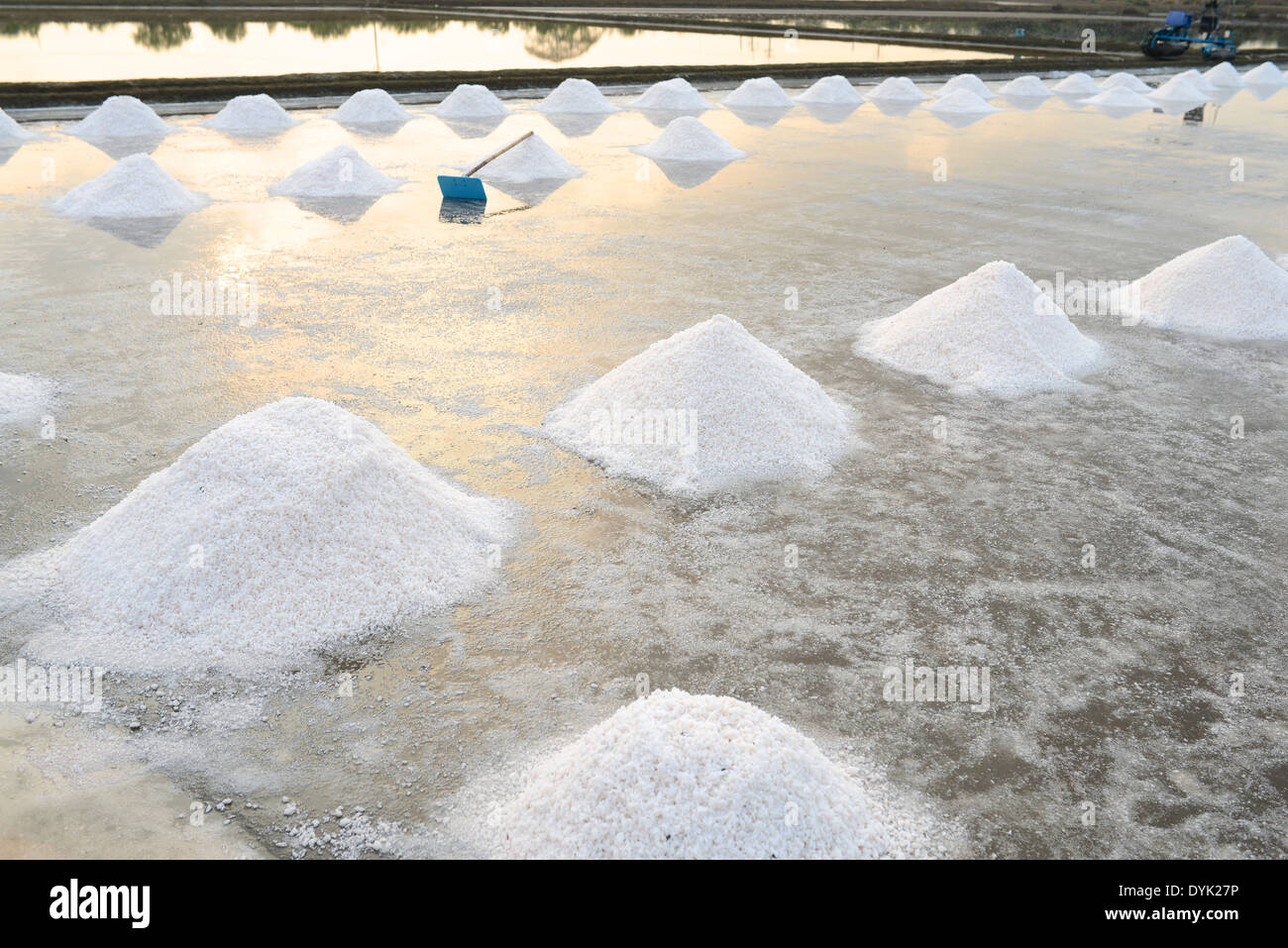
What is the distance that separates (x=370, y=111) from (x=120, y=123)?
336cm

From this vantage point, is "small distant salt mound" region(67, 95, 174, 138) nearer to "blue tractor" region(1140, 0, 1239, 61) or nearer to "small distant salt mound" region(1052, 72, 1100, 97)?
"small distant salt mound" region(1052, 72, 1100, 97)

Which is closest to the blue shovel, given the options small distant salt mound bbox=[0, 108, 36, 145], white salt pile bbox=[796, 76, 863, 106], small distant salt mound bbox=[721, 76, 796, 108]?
small distant salt mound bbox=[0, 108, 36, 145]

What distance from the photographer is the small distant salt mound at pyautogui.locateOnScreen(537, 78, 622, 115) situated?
1513cm

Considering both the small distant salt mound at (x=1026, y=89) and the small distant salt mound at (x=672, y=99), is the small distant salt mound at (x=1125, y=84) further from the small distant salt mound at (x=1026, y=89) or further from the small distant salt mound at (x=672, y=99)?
the small distant salt mound at (x=672, y=99)

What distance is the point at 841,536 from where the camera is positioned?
12.6ft

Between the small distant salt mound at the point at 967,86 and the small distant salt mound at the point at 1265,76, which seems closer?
the small distant salt mound at the point at 967,86

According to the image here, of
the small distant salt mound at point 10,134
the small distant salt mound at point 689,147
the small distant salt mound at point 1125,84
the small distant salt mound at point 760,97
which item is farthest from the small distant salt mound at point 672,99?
the small distant salt mound at point 10,134

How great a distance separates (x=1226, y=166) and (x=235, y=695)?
44.0ft

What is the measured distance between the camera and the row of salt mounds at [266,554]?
121 inches

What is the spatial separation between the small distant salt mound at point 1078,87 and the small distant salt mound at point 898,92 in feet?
11.6

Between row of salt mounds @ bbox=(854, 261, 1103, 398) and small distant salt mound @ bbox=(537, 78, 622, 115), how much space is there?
1076 centimetres

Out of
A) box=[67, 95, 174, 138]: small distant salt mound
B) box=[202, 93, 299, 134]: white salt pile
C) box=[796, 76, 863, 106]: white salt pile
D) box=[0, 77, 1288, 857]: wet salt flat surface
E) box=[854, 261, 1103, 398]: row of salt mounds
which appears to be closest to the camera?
box=[0, 77, 1288, 857]: wet salt flat surface
